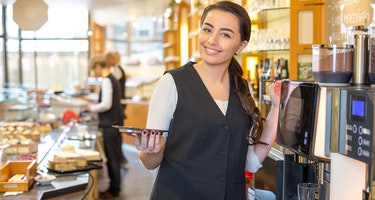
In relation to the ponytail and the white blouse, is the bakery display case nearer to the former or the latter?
the white blouse

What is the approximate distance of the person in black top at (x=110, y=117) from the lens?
21.1 feet

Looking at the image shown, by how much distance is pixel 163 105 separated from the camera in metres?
2.03

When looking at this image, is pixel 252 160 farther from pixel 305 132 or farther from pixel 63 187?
pixel 63 187

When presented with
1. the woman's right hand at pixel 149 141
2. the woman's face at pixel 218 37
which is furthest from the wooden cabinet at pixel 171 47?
the woman's right hand at pixel 149 141

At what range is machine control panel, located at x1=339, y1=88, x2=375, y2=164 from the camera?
1.38 metres

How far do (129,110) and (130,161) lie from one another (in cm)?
262

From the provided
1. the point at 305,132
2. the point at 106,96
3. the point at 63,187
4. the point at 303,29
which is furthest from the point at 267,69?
the point at 305,132

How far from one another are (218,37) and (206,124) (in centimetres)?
33

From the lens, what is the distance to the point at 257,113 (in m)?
2.12

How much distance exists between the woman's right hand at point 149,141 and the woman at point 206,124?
0.27ft

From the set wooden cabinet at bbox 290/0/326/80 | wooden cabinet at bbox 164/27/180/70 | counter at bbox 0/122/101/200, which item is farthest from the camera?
wooden cabinet at bbox 164/27/180/70

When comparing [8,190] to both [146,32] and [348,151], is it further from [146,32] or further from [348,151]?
[146,32]

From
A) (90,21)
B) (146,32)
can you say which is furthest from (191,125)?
(90,21)

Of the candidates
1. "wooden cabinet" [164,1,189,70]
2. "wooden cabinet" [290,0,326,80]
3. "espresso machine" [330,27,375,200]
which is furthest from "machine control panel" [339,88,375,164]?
"wooden cabinet" [164,1,189,70]
